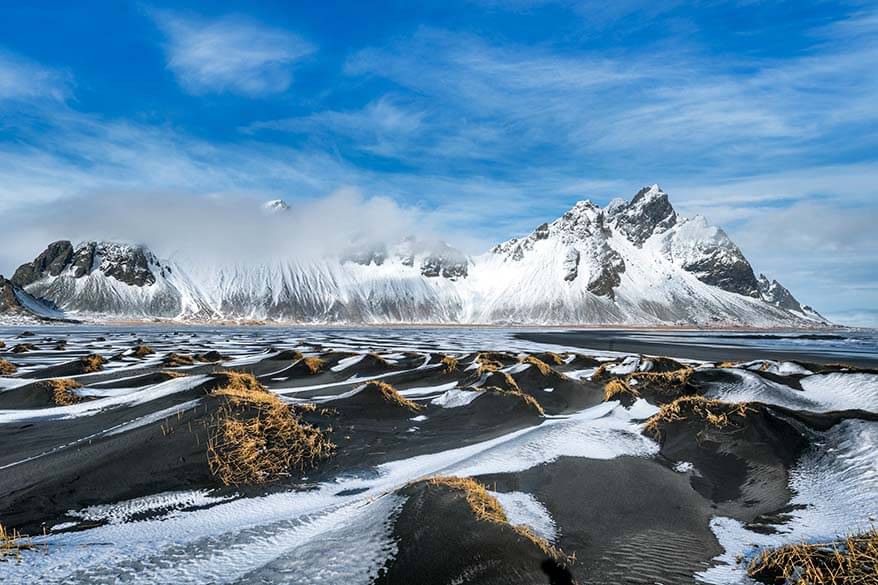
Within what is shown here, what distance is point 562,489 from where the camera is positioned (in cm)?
941

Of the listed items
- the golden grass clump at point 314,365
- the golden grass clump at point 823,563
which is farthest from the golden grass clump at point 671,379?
the golden grass clump at point 314,365

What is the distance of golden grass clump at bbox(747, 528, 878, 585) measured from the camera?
5145mm

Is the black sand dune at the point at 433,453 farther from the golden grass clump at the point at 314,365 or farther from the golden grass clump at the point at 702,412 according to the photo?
the golden grass clump at the point at 314,365

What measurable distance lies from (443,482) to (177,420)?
7211mm

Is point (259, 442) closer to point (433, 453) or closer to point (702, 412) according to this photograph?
point (433, 453)

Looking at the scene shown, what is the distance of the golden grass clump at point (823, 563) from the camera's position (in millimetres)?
5145

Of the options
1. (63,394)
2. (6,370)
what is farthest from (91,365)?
(63,394)

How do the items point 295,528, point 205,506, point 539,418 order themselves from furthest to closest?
1. point 539,418
2. point 205,506
3. point 295,528

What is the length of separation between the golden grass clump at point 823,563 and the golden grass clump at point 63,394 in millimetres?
20763

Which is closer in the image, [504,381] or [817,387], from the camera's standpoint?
[817,387]

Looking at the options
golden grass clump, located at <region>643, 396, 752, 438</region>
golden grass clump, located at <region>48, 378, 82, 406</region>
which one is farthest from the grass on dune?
golden grass clump, located at <region>48, 378, 82, 406</region>

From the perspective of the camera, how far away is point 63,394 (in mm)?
17594

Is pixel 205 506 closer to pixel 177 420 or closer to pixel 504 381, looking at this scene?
pixel 177 420

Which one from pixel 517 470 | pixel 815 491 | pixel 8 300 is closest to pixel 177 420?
pixel 517 470
